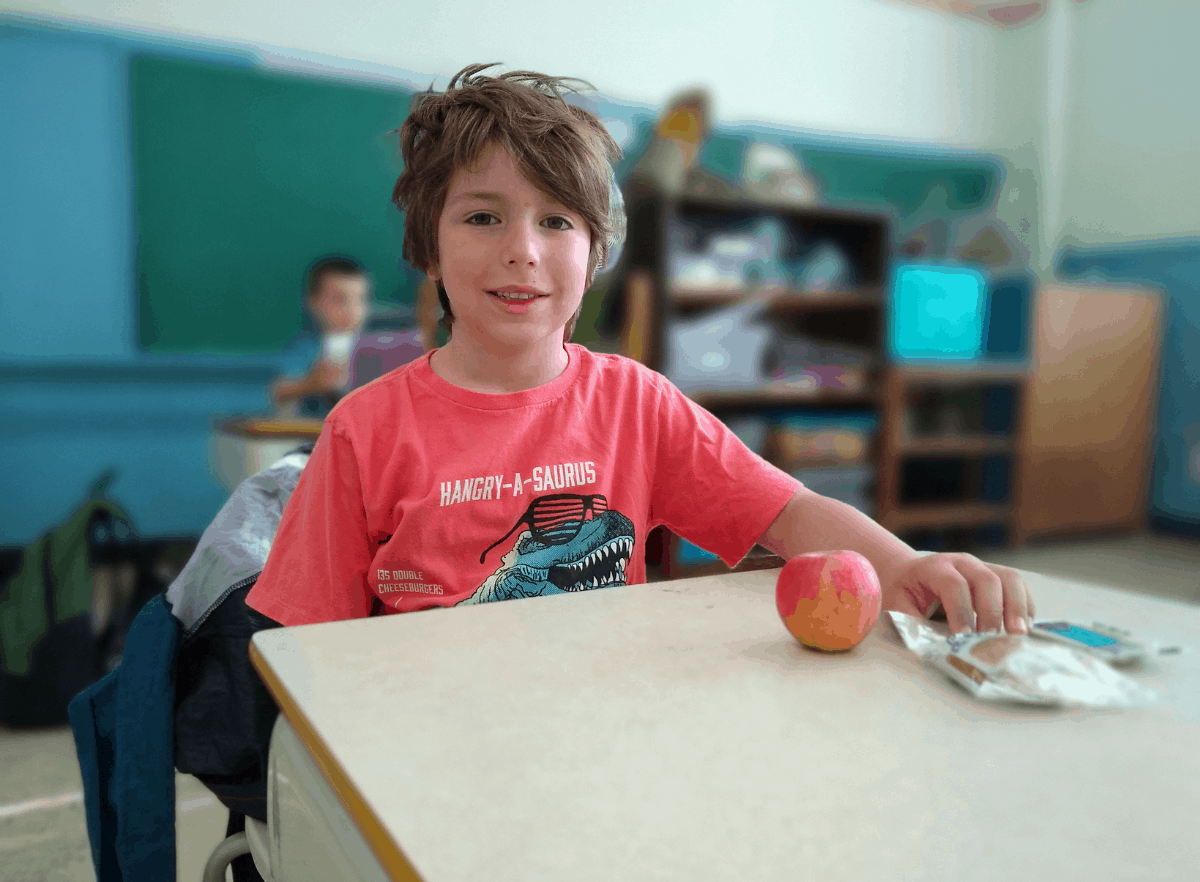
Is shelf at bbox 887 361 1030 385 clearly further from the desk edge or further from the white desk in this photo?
the desk edge

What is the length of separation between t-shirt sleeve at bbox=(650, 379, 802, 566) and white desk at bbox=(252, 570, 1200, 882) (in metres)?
0.29

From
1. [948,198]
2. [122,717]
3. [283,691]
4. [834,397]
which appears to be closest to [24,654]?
[122,717]

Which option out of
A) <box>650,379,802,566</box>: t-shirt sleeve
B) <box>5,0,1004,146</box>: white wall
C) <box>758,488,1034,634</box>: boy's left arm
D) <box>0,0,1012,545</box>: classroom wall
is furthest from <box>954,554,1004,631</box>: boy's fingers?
<box>5,0,1004,146</box>: white wall

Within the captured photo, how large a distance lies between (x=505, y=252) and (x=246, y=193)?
2.40 m

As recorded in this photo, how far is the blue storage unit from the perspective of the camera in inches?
156

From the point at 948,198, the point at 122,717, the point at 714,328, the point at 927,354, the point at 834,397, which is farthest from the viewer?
the point at 948,198

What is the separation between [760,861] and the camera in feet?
1.00

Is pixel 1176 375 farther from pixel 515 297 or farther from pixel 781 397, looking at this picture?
pixel 515 297

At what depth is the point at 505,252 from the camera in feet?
2.63

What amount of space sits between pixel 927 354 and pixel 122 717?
345cm

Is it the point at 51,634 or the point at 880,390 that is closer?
the point at 51,634

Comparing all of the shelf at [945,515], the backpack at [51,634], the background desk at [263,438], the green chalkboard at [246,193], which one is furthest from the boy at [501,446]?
the shelf at [945,515]

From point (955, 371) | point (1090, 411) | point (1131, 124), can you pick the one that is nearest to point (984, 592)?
point (955, 371)

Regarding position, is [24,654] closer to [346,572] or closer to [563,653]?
[346,572]
